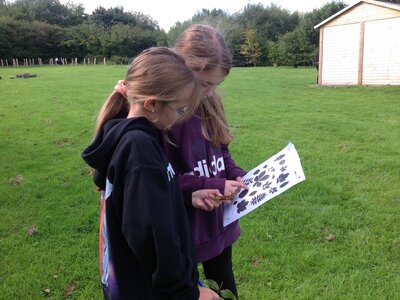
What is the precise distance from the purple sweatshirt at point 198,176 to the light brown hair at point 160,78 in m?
0.40

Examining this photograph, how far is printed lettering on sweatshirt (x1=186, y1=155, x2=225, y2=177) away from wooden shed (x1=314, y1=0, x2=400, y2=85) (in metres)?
17.2

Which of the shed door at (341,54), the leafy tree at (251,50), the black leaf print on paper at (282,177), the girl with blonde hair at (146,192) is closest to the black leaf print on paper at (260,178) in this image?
the black leaf print on paper at (282,177)

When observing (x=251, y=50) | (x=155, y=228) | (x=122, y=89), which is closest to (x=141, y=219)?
(x=155, y=228)

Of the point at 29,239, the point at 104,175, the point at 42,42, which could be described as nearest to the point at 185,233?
the point at 104,175

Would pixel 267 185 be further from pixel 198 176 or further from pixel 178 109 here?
pixel 178 109

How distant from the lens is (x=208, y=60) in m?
1.96

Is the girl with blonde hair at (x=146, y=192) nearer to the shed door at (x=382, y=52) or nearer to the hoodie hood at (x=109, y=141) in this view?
the hoodie hood at (x=109, y=141)

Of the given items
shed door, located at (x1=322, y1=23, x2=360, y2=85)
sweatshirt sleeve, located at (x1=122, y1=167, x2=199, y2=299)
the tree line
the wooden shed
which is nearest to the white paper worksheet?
sweatshirt sleeve, located at (x1=122, y1=167, x2=199, y2=299)

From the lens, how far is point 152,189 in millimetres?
1223

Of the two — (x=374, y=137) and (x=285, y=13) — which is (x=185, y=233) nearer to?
(x=374, y=137)

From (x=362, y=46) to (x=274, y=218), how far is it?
52.9ft

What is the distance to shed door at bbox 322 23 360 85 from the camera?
61.1ft

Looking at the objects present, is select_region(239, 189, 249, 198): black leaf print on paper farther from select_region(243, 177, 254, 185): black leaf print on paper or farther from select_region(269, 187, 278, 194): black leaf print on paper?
select_region(269, 187, 278, 194): black leaf print on paper

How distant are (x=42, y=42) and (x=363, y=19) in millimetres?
54262
